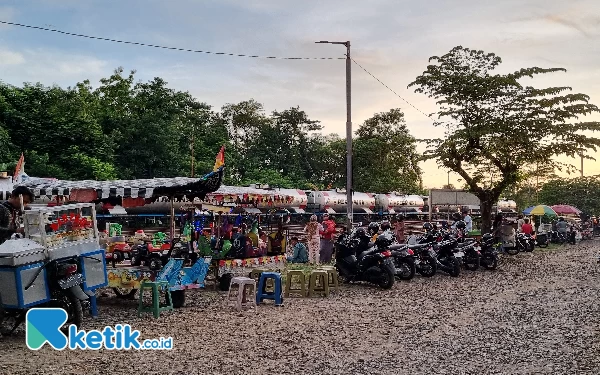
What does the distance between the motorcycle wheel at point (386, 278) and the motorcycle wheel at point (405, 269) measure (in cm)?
141

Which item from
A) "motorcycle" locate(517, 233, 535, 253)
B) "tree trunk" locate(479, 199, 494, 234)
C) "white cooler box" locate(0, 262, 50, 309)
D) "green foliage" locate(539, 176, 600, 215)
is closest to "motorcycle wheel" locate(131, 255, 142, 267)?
"white cooler box" locate(0, 262, 50, 309)

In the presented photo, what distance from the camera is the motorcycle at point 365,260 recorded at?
38.5 ft

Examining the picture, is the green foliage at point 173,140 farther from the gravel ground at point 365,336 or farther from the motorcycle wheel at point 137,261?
the gravel ground at point 365,336

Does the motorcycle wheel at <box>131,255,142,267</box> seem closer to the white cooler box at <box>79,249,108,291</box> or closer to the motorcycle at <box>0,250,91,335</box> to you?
the white cooler box at <box>79,249,108,291</box>

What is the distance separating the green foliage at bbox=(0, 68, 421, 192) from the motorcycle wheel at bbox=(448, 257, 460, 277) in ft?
29.5

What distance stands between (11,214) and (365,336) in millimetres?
4902

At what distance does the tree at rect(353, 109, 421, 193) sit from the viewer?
4038 centimetres

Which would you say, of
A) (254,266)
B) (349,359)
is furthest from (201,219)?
(349,359)

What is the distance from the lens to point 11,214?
7410mm

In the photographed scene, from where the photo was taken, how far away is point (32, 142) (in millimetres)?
28078

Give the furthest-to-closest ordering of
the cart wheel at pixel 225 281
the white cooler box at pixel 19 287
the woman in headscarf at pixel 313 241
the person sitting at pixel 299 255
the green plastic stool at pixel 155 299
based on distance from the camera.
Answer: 1. the woman in headscarf at pixel 313 241
2. the person sitting at pixel 299 255
3. the cart wheel at pixel 225 281
4. the green plastic stool at pixel 155 299
5. the white cooler box at pixel 19 287

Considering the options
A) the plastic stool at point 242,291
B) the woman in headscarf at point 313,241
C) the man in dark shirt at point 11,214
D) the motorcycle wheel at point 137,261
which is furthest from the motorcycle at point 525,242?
the man in dark shirt at point 11,214

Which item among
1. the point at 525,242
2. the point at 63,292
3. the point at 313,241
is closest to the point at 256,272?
the point at 313,241

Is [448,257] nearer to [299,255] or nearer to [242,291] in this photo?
[299,255]
